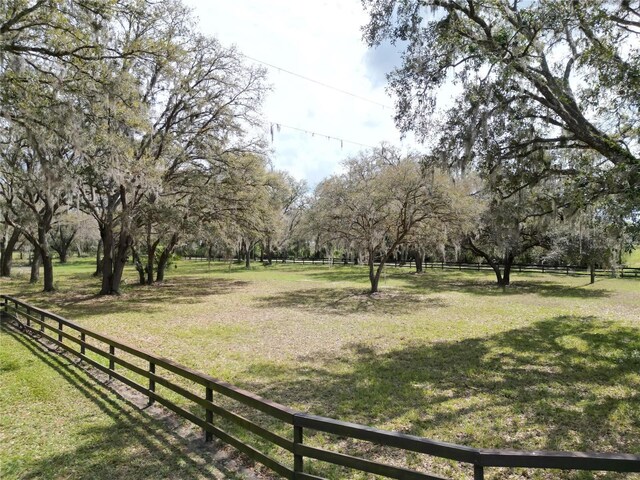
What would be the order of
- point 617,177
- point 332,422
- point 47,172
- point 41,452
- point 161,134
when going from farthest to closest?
point 161,134, point 47,172, point 617,177, point 41,452, point 332,422

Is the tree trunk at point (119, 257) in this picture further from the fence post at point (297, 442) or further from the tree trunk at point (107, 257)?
the fence post at point (297, 442)

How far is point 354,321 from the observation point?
1324cm

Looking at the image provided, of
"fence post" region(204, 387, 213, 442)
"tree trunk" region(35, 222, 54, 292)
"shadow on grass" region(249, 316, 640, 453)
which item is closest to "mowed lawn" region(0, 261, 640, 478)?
"shadow on grass" region(249, 316, 640, 453)

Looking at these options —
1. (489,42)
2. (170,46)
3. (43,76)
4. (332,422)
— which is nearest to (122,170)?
(43,76)

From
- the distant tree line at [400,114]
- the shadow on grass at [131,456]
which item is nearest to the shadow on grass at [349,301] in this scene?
the distant tree line at [400,114]

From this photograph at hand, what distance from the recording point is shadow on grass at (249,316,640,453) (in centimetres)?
525

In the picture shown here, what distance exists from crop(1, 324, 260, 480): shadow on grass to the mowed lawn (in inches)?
5.3

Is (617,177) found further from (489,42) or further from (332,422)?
(332,422)

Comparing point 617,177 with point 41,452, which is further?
point 617,177

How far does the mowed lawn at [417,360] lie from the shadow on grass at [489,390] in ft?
0.09

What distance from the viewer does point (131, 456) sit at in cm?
442

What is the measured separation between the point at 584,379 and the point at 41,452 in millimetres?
8630

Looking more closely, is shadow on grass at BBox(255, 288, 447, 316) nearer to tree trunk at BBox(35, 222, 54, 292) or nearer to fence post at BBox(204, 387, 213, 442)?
fence post at BBox(204, 387, 213, 442)

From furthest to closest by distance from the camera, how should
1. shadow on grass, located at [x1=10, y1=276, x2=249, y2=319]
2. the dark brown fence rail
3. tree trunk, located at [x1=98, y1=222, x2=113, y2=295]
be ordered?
1. tree trunk, located at [x1=98, y1=222, x2=113, y2=295]
2. shadow on grass, located at [x1=10, y1=276, x2=249, y2=319]
3. the dark brown fence rail
